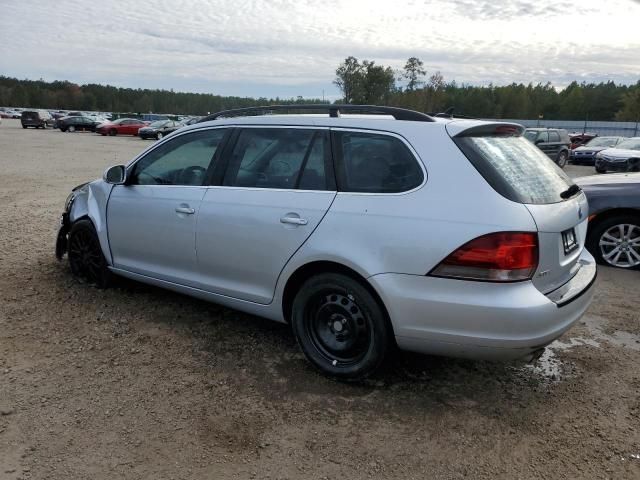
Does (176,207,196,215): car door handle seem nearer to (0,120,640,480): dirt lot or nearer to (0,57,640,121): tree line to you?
(0,120,640,480): dirt lot

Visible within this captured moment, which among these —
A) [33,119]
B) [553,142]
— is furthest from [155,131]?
[553,142]

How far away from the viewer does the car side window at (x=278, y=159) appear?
3.51 metres

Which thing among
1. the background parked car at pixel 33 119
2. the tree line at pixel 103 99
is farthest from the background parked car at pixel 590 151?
the tree line at pixel 103 99

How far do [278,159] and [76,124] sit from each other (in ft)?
148

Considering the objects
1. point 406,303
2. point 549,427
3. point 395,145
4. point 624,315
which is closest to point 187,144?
point 395,145

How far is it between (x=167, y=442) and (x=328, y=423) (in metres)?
0.89

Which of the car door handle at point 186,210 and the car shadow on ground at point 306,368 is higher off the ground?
the car door handle at point 186,210

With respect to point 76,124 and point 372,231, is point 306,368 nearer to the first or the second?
point 372,231

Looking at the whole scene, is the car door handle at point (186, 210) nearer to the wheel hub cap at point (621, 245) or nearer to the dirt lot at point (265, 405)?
the dirt lot at point (265, 405)

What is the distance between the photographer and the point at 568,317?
3123mm

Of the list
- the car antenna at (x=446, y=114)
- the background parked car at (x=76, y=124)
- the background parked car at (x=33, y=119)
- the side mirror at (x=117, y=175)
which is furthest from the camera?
the background parked car at (x=33, y=119)

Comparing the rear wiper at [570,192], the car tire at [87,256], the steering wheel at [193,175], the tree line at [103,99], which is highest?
the tree line at [103,99]

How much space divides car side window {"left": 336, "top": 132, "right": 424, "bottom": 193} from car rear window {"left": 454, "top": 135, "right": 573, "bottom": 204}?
32 cm

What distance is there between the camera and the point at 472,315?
287cm
